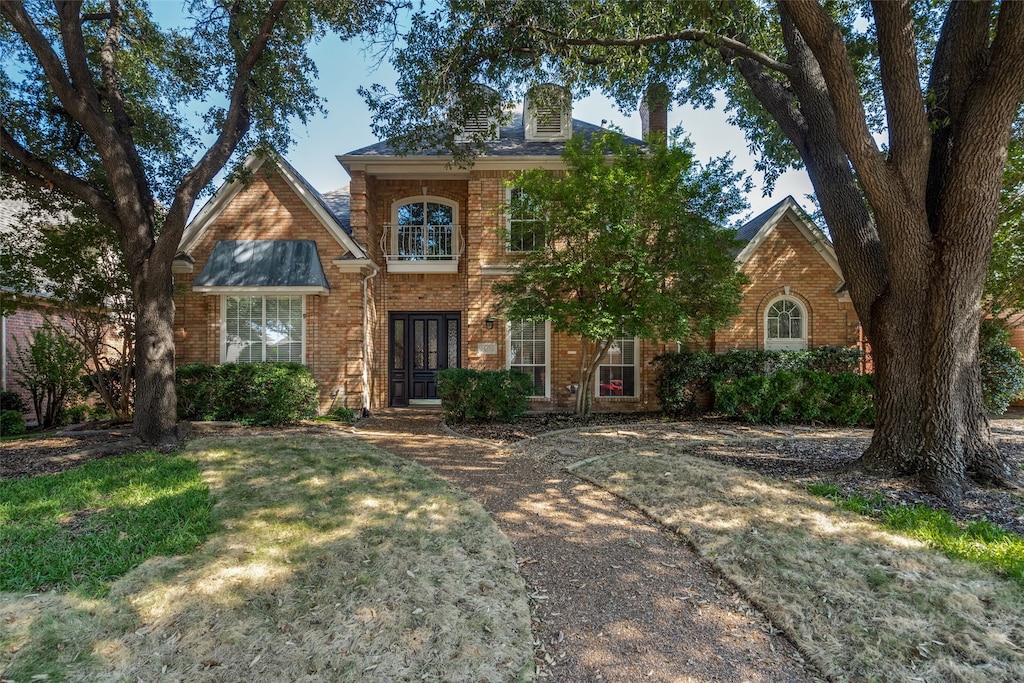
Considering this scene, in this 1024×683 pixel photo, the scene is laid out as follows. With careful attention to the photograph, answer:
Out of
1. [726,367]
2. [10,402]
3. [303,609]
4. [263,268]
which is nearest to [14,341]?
[10,402]

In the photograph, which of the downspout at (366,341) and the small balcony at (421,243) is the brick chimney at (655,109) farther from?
the downspout at (366,341)

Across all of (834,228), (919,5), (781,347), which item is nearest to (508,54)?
(834,228)

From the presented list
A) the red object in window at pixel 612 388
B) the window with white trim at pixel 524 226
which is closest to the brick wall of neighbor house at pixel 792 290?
the red object in window at pixel 612 388

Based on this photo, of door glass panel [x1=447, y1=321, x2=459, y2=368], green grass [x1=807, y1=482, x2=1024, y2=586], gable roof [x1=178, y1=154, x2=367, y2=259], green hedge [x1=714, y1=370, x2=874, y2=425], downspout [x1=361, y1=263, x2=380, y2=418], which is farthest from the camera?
door glass panel [x1=447, y1=321, x2=459, y2=368]

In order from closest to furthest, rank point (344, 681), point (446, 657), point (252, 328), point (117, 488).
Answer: point (344, 681) < point (446, 657) < point (117, 488) < point (252, 328)

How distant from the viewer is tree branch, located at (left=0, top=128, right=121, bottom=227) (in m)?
7.21

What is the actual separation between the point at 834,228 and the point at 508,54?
16.9ft

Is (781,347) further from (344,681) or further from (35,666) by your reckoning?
(35,666)

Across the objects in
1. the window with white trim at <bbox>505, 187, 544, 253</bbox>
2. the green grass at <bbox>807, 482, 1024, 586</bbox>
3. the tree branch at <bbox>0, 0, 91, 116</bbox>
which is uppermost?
the tree branch at <bbox>0, 0, 91, 116</bbox>

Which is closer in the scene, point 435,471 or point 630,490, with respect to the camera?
point 630,490

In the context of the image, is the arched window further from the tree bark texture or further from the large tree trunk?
the large tree trunk

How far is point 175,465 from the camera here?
20.2ft

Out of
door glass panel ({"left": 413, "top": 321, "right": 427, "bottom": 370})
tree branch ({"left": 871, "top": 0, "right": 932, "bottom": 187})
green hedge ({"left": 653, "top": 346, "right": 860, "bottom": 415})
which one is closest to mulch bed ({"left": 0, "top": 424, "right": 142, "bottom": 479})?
door glass panel ({"left": 413, "top": 321, "right": 427, "bottom": 370})

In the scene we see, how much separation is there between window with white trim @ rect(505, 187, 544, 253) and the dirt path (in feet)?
18.6
